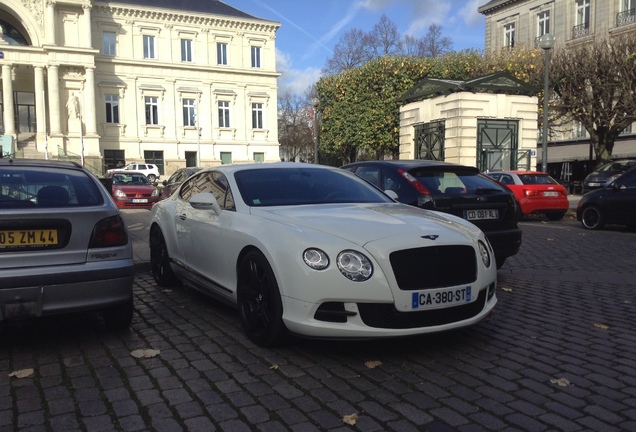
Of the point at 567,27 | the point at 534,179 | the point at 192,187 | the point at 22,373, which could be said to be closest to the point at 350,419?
the point at 22,373

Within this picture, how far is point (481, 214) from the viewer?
22.5 ft

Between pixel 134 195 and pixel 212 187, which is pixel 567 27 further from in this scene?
pixel 212 187

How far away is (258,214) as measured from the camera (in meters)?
4.60

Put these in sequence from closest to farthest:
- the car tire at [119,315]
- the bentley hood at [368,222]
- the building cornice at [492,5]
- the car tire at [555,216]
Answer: the bentley hood at [368,222] → the car tire at [119,315] → the car tire at [555,216] → the building cornice at [492,5]

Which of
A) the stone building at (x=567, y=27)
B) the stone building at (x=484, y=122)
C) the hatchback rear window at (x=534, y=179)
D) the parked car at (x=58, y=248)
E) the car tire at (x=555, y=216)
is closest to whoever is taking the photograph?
the parked car at (x=58, y=248)

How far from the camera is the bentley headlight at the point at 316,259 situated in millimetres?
3820

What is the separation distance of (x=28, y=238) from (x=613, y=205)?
39.5ft

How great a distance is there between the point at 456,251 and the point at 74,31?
47.5 metres

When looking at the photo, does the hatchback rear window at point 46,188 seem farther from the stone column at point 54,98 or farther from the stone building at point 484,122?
the stone column at point 54,98

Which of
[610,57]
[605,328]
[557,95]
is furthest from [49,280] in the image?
[557,95]

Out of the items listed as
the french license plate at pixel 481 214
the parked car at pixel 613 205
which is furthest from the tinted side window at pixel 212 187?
the parked car at pixel 613 205

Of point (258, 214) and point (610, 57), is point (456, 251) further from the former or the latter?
point (610, 57)

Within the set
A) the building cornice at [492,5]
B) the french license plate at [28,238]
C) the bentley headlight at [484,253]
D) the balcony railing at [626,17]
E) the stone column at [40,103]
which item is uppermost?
the building cornice at [492,5]

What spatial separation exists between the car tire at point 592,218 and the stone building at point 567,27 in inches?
799
